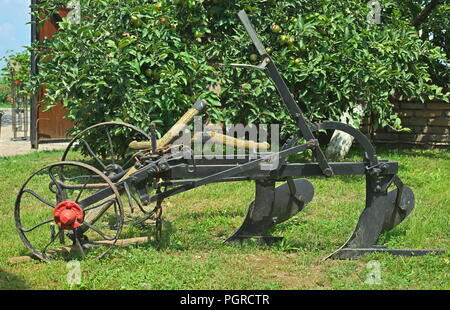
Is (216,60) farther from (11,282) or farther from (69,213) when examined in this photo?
(11,282)

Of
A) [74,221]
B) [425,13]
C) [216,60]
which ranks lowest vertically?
[74,221]

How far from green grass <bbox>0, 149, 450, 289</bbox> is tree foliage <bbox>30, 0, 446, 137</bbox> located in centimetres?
128

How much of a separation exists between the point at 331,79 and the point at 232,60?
4.40 ft

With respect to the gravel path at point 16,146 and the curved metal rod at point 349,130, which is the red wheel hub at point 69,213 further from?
the gravel path at point 16,146

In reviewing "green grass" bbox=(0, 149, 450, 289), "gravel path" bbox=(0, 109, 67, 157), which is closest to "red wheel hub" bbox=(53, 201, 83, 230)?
"green grass" bbox=(0, 149, 450, 289)

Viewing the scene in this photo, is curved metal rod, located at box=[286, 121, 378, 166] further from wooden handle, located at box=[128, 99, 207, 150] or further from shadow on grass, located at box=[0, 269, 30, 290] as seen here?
shadow on grass, located at box=[0, 269, 30, 290]

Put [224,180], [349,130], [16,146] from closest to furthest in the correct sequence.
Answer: [349,130], [224,180], [16,146]

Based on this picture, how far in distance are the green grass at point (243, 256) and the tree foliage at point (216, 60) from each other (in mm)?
1282

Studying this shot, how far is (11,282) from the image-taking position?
419 centimetres

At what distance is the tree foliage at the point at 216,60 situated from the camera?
7.19 m

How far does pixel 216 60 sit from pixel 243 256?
385cm

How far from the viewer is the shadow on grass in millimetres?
4094

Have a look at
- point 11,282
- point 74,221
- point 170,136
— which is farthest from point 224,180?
point 11,282

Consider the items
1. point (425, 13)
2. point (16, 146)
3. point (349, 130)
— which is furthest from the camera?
point (16, 146)
